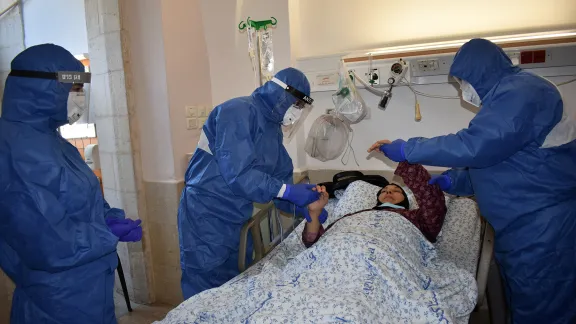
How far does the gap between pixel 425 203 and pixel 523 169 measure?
0.60 meters

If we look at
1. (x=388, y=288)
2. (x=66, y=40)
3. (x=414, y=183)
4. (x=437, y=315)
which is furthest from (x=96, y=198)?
(x=66, y=40)

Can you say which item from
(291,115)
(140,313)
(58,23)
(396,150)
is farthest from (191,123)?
(58,23)

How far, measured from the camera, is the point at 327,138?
10.5 ft

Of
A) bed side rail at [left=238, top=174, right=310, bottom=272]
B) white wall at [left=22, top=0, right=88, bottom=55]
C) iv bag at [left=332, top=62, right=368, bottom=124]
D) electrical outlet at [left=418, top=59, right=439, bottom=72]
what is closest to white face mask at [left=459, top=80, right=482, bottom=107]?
electrical outlet at [left=418, top=59, right=439, bottom=72]

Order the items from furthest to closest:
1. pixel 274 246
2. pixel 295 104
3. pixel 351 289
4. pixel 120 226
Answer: pixel 274 246, pixel 295 104, pixel 120 226, pixel 351 289

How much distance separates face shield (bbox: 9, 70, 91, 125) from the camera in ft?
5.64

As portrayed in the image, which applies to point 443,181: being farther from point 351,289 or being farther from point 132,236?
point 132,236

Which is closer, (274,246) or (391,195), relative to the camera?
(274,246)

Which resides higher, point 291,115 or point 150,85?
point 150,85

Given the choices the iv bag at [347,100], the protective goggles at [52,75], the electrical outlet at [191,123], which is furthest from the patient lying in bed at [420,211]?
the electrical outlet at [191,123]

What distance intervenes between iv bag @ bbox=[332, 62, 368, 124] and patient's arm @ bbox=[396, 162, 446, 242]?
72cm

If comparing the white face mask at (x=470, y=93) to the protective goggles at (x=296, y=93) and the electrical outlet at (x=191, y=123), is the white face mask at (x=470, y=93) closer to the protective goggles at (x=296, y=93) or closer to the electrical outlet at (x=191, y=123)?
the protective goggles at (x=296, y=93)

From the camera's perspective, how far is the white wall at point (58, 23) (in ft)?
13.9

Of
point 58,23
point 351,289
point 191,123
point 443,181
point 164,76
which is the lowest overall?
point 351,289
